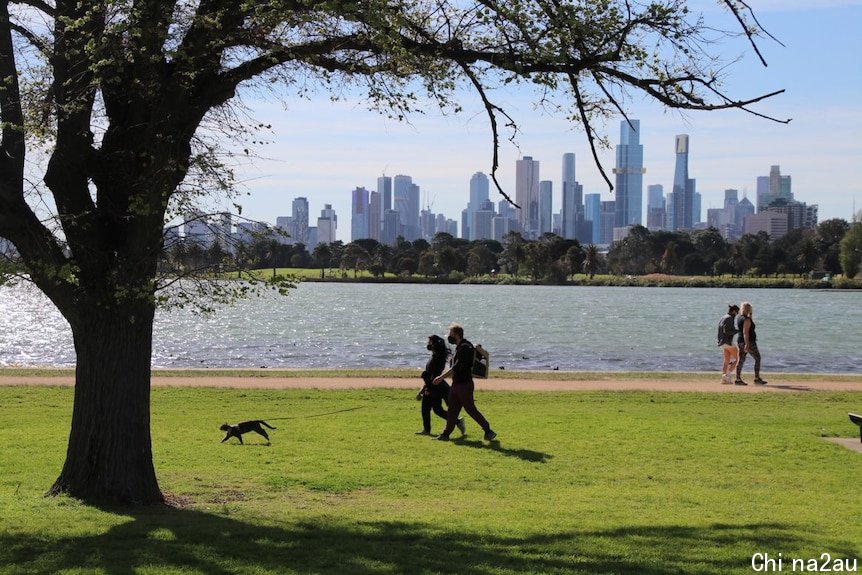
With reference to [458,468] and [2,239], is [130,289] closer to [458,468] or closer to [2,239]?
[2,239]

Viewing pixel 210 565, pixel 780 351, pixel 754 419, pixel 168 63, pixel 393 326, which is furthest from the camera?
pixel 393 326

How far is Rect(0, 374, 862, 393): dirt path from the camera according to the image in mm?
19730

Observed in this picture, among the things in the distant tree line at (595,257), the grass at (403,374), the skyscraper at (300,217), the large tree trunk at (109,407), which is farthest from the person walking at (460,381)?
the distant tree line at (595,257)

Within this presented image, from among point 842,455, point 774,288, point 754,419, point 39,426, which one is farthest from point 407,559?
point 774,288

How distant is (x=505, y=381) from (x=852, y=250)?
135850mm

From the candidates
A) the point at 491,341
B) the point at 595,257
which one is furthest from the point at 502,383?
the point at 595,257

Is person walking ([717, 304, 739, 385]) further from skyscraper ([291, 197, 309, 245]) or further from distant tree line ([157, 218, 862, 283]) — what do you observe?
distant tree line ([157, 218, 862, 283])

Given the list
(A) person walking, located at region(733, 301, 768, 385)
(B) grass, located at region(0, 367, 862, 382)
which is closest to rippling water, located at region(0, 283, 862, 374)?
(B) grass, located at region(0, 367, 862, 382)

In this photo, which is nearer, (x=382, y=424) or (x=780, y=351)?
(x=382, y=424)

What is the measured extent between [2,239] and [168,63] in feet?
6.52

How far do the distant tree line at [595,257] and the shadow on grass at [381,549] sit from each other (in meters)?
146

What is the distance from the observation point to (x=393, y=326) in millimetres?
57688

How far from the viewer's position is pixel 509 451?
12047mm

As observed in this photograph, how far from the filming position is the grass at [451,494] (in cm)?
686
